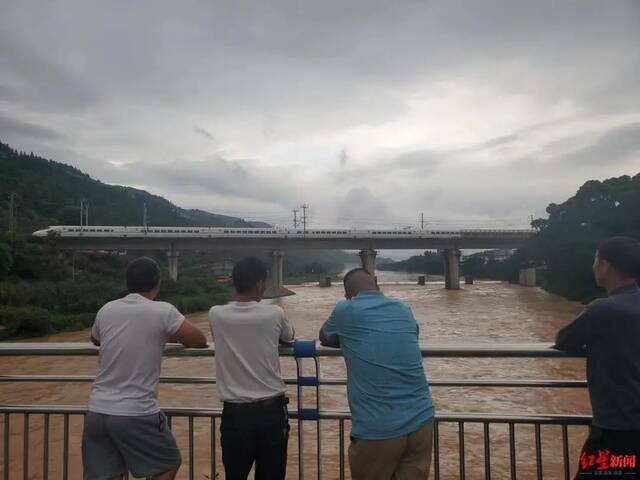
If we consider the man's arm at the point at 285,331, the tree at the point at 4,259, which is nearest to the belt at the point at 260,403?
the man's arm at the point at 285,331

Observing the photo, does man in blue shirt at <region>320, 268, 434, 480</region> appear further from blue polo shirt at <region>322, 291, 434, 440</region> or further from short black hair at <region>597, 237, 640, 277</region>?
short black hair at <region>597, 237, 640, 277</region>

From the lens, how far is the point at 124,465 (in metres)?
2.47

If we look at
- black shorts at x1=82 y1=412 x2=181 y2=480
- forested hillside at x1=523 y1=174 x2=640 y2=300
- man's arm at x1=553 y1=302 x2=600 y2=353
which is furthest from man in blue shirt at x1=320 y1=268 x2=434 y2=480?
forested hillside at x1=523 y1=174 x2=640 y2=300

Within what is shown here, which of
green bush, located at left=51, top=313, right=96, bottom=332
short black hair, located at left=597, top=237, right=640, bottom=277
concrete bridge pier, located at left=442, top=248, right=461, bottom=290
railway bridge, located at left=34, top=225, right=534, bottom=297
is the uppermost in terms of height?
railway bridge, located at left=34, top=225, right=534, bottom=297

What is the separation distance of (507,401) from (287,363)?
19.0ft

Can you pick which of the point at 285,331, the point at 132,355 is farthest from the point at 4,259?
the point at 285,331

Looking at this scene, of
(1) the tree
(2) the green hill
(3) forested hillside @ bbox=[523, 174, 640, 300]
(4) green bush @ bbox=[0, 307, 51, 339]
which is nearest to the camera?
(4) green bush @ bbox=[0, 307, 51, 339]

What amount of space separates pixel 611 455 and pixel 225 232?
42.9 m

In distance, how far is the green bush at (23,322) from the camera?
69.6ft

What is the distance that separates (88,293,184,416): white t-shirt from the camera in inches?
96.8

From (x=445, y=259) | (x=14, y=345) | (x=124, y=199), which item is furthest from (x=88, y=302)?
(x=124, y=199)

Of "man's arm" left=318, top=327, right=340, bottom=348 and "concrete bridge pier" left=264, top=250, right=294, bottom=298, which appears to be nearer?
"man's arm" left=318, top=327, right=340, bottom=348

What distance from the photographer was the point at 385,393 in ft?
7.47

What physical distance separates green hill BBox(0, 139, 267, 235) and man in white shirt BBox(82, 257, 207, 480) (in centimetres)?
5035
